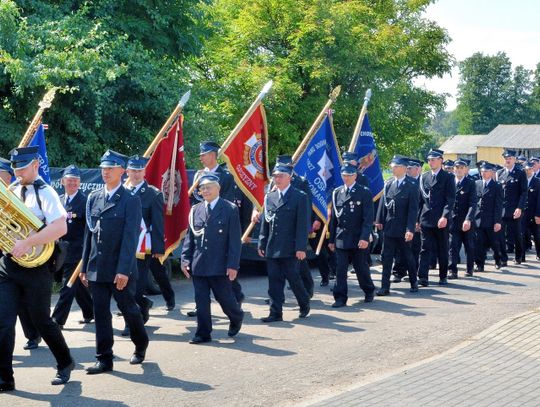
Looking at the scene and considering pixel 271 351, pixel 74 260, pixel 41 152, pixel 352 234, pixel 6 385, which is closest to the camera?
pixel 6 385

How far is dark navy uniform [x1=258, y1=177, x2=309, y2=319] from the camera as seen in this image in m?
11.7

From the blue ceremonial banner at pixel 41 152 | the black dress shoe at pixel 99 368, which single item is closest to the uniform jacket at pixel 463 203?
the blue ceremonial banner at pixel 41 152

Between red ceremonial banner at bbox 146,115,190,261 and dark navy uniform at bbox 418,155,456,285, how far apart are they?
5007 mm

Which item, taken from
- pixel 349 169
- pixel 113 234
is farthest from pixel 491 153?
pixel 113 234

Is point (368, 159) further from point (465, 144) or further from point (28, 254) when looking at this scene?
point (465, 144)

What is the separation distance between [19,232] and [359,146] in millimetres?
9299

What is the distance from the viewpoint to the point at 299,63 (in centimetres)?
2805

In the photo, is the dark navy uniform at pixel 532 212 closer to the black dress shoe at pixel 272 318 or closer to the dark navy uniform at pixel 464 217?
the dark navy uniform at pixel 464 217

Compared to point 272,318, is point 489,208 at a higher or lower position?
higher

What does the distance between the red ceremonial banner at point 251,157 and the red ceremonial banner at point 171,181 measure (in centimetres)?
80

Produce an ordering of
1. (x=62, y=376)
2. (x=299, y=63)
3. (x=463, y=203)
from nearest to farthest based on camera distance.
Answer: (x=62, y=376) → (x=463, y=203) → (x=299, y=63)

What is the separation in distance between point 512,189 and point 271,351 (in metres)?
11.0

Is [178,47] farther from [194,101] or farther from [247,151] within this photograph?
[247,151]

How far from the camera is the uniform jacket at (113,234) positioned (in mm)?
8594
